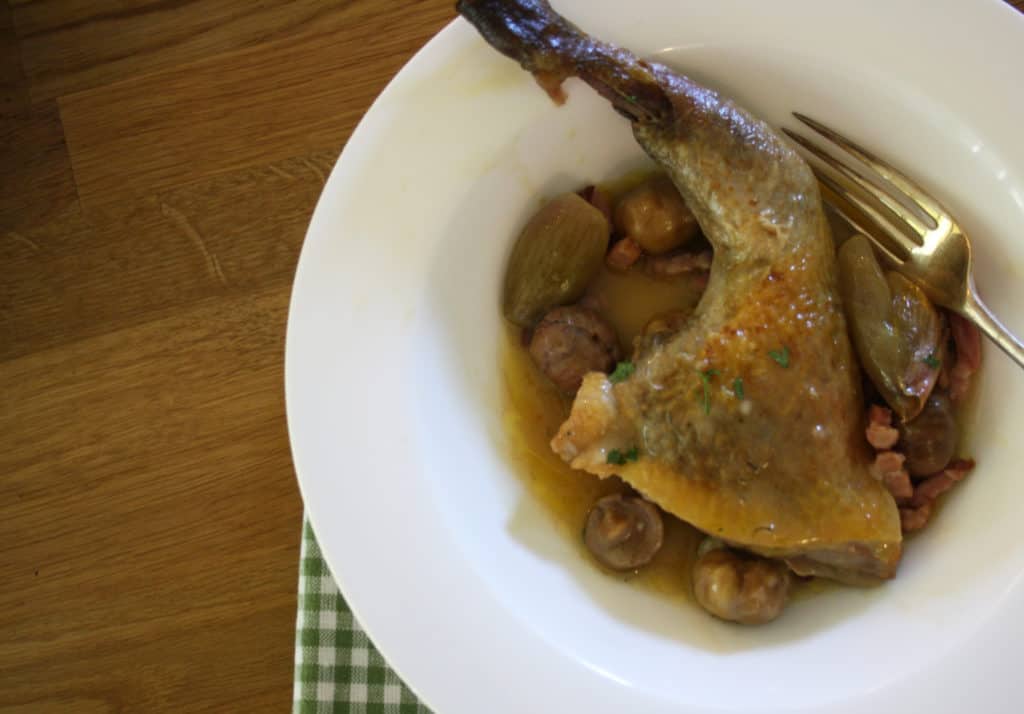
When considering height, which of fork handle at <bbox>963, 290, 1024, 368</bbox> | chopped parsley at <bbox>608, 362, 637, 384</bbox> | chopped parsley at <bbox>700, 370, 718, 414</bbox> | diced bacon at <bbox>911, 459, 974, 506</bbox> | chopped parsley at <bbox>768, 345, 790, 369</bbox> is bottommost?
chopped parsley at <bbox>608, 362, 637, 384</bbox>

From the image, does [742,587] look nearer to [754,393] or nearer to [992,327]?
[754,393]

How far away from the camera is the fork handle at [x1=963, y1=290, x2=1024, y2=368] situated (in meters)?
1.23

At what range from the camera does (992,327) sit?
49.4 inches

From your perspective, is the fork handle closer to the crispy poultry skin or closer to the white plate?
the white plate

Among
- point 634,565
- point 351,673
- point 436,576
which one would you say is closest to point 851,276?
point 634,565

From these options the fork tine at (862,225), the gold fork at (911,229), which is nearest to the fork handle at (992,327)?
the gold fork at (911,229)

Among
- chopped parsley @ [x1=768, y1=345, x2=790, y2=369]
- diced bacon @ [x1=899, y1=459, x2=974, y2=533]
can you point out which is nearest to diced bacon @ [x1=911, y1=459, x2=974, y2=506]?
diced bacon @ [x1=899, y1=459, x2=974, y2=533]

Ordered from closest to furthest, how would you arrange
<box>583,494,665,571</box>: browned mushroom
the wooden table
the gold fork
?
1. the gold fork
2. <box>583,494,665,571</box>: browned mushroom
3. the wooden table

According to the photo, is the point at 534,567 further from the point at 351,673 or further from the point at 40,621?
the point at 40,621

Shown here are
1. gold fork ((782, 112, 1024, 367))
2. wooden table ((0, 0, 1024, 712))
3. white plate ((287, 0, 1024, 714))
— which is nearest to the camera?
white plate ((287, 0, 1024, 714))

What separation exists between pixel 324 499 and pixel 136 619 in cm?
67

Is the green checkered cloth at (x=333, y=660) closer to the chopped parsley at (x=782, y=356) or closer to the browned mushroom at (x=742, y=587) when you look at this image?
the browned mushroom at (x=742, y=587)

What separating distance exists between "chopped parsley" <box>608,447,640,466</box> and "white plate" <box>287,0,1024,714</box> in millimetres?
209

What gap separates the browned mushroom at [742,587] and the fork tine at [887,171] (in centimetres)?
62
